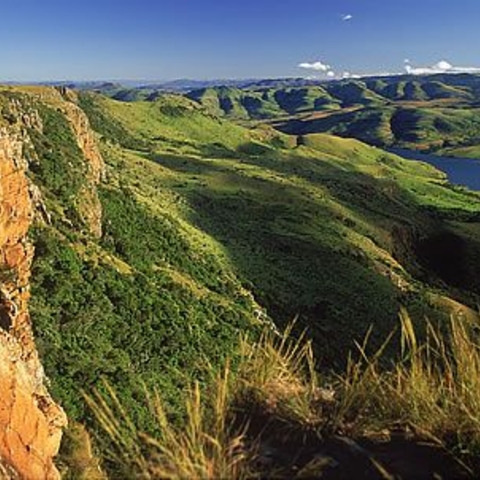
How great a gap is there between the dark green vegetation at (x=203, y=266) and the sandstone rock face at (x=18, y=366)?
398cm

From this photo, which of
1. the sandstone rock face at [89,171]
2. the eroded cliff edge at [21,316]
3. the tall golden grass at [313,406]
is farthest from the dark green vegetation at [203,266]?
the eroded cliff edge at [21,316]

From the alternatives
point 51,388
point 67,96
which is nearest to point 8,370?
point 51,388

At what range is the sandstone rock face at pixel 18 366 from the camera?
20.3 meters

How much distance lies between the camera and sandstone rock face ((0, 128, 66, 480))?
2030 cm

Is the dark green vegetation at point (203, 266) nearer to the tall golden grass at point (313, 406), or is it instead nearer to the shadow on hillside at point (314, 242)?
the shadow on hillside at point (314, 242)

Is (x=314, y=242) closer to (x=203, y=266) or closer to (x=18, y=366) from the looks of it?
(x=203, y=266)

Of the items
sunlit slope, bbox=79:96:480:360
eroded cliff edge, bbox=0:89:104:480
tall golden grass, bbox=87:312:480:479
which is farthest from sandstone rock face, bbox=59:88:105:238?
tall golden grass, bbox=87:312:480:479

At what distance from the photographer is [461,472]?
5414mm

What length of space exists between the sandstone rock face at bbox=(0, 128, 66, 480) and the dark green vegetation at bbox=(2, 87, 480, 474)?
13.1 feet

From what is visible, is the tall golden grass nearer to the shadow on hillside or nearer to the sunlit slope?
the shadow on hillside

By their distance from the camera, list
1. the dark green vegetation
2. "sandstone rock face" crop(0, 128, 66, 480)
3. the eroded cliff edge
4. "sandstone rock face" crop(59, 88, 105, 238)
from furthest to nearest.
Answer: "sandstone rock face" crop(59, 88, 105, 238) → the dark green vegetation → the eroded cliff edge → "sandstone rock face" crop(0, 128, 66, 480)

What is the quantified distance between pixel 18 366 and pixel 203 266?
41135 mm

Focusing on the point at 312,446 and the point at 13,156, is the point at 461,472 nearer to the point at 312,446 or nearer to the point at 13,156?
the point at 312,446

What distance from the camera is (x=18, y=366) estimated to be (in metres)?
24.0
